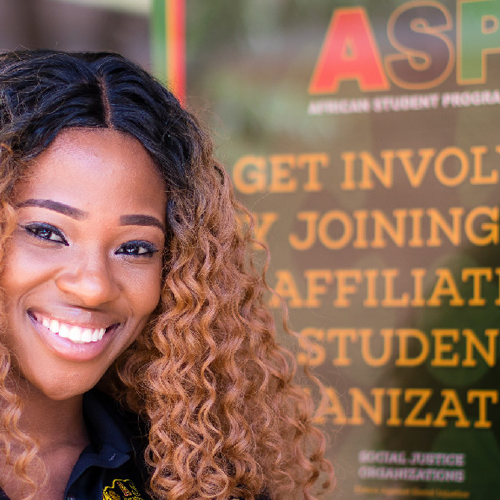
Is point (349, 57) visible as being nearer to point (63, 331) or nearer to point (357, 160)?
point (357, 160)

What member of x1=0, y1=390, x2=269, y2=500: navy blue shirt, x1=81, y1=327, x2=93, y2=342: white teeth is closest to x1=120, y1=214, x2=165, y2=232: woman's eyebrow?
x1=81, y1=327, x2=93, y2=342: white teeth

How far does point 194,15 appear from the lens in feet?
7.33

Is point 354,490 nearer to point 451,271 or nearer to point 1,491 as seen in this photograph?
point 451,271

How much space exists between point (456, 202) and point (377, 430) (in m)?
0.70

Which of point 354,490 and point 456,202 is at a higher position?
point 456,202

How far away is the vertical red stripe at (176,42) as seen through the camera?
2.24 metres

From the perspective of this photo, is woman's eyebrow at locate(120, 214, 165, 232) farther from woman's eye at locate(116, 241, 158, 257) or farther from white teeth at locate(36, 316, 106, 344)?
white teeth at locate(36, 316, 106, 344)

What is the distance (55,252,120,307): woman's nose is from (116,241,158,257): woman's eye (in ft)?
0.26

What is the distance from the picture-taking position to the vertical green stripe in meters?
2.25

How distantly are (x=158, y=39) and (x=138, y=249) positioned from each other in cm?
100

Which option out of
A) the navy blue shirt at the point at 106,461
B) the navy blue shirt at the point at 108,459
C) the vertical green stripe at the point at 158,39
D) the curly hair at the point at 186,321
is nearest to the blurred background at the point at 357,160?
the vertical green stripe at the point at 158,39

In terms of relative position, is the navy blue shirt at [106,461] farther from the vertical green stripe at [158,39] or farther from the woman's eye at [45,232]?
the vertical green stripe at [158,39]

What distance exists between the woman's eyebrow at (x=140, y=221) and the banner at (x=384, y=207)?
2.19 ft

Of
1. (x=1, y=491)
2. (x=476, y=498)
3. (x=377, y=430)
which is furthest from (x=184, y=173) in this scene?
(x=476, y=498)
